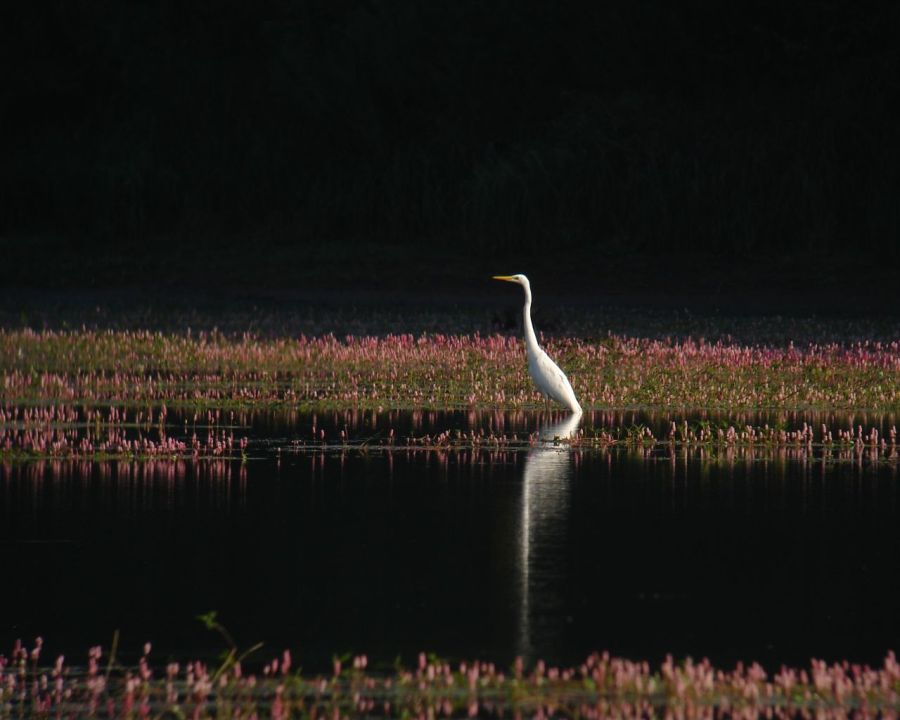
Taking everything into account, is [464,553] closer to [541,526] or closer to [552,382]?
[541,526]

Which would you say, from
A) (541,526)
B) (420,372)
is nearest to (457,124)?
(420,372)

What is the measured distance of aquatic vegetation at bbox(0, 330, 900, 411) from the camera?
1592 cm

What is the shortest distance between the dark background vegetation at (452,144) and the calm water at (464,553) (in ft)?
63.1

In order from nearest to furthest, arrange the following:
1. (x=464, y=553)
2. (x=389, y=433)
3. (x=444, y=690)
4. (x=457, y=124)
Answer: (x=444, y=690) < (x=464, y=553) < (x=389, y=433) < (x=457, y=124)

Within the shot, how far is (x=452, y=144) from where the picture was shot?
39.7m

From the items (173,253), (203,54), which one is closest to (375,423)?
(173,253)

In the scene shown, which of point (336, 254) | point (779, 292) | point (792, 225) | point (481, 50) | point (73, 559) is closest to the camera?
point (73, 559)

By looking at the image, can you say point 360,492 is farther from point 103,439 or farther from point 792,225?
point 792,225

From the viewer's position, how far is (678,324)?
2594 cm

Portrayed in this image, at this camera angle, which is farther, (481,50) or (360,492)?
(481,50)

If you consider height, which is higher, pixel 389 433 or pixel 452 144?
pixel 452 144

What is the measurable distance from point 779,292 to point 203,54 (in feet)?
67.7

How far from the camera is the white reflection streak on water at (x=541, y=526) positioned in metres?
7.50

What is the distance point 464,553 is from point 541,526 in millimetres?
835
